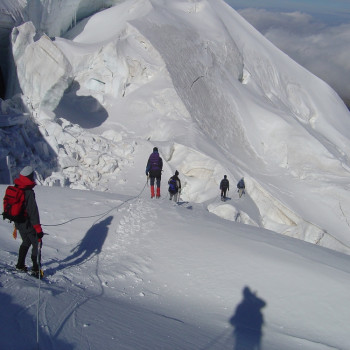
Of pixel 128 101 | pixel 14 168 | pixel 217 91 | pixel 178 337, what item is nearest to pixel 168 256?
pixel 178 337

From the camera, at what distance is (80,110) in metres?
18.7

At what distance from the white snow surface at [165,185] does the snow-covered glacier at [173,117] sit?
65mm

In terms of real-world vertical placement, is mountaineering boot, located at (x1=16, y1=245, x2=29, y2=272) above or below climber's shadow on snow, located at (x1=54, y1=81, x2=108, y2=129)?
above

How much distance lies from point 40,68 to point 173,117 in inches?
217

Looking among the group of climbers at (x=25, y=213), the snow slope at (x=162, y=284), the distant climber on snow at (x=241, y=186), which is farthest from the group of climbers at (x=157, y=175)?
the group of climbers at (x=25, y=213)

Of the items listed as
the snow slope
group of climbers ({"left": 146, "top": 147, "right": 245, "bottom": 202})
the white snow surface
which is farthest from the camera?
group of climbers ({"left": 146, "top": 147, "right": 245, "bottom": 202})

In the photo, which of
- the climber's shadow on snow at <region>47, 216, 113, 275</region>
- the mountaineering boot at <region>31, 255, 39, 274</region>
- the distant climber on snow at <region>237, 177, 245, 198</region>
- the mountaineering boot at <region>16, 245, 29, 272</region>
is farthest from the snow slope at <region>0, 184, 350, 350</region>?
the distant climber on snow at <region>237, 177, 245, 198</region>

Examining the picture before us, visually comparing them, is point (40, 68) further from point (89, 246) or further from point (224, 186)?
point (89, 246)

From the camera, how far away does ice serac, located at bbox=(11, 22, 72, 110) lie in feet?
53.2

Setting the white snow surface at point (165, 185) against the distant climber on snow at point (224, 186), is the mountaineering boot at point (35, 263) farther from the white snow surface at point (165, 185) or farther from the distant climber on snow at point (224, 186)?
the distant climber on snow at point (224, 186)

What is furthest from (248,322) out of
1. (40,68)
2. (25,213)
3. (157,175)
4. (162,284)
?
(40,68)

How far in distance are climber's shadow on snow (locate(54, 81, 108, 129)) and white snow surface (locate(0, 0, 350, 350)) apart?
69 millimetres

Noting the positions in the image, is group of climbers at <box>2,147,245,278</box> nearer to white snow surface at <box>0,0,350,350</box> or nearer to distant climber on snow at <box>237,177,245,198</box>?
white snow surface at <box>0,0,350,350</box>

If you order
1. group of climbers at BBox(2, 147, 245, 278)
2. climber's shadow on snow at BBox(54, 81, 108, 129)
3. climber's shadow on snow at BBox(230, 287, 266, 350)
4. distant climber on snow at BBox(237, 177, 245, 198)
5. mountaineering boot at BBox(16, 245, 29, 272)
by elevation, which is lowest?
distant climber on snow at BBox(237, 177, 245, 198)
